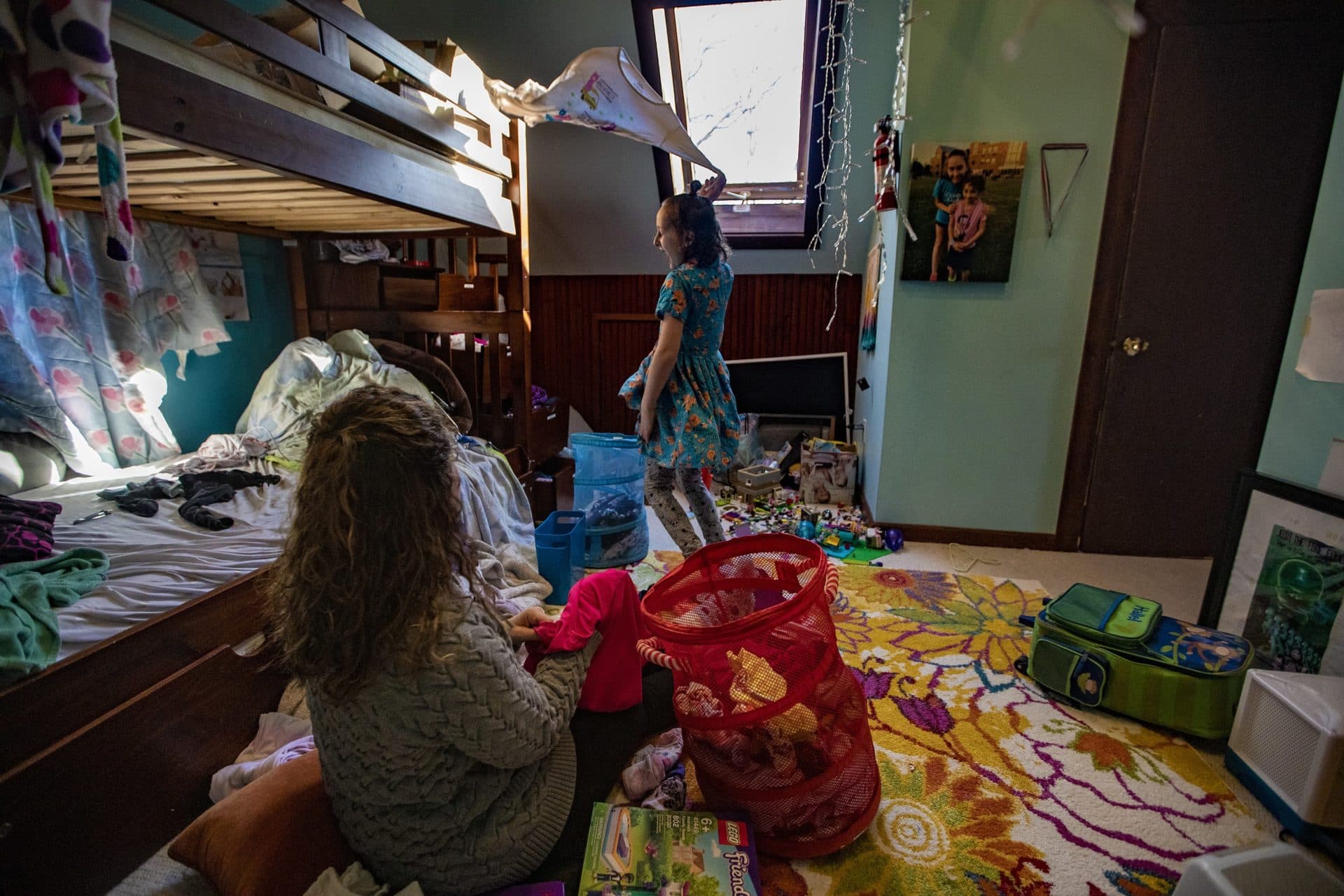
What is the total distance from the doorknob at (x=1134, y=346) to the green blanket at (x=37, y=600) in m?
3.40

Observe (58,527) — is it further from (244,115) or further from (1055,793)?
(1055,793)

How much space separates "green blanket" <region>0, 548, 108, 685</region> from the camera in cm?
108

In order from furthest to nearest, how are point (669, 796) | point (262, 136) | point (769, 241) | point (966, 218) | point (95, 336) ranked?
point (769, 241) → point (966, 218) → point (95, 336) → point (262, 136) → point (669, 796)

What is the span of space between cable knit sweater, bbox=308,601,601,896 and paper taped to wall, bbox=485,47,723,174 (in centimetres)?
208

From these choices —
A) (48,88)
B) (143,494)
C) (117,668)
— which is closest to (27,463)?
(143,494)

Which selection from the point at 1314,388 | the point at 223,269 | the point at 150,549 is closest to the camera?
the point at 150,549

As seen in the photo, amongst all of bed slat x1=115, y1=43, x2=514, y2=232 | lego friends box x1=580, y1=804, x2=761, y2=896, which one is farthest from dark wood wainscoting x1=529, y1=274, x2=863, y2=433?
lego friends box x1=580, y1=804, x2=761, y2=896

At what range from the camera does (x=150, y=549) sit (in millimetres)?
1568

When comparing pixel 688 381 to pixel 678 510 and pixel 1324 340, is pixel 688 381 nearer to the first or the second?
pixel 678 510

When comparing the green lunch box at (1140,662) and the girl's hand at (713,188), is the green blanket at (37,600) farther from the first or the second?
the green lunch box at (1140,662)

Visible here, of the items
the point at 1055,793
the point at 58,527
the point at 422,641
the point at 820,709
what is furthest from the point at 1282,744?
the point at 58,527

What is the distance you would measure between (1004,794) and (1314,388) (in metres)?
1.40

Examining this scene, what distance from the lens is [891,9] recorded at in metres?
2.79

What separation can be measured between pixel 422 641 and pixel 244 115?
128cm
